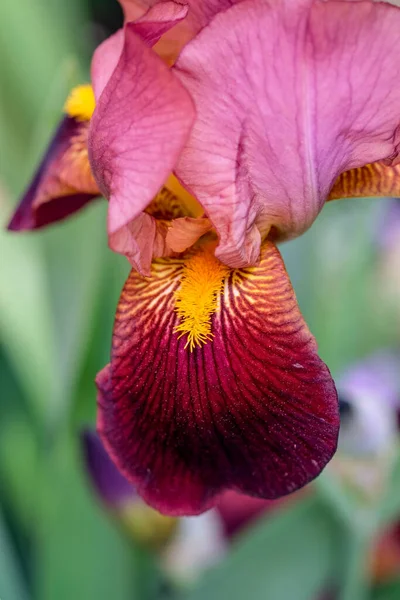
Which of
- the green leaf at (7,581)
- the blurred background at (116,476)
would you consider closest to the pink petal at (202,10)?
the blurred background at (116,476)

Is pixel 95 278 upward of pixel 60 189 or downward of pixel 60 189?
downward

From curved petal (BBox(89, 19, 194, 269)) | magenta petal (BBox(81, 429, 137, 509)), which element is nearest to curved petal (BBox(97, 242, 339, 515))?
curved petal (BBox(89, 19, 194, 269))

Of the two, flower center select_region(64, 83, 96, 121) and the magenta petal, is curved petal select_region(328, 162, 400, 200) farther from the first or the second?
the magenta petal

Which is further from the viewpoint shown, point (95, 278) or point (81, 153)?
point (95, 278)

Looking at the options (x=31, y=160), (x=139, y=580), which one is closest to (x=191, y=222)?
(x=31, y=160)

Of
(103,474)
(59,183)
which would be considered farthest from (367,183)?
(103,474)

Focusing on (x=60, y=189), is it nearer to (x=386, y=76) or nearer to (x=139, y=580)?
(x=386, y=76)

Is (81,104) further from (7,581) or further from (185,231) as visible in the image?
(7,581)
